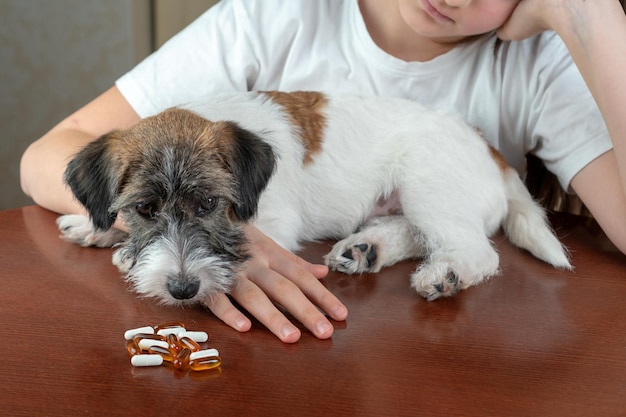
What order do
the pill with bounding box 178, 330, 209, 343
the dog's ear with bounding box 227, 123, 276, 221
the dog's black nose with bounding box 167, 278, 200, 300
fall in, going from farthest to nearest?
the dog's ear with bounding box 227, 123, 276, 221
the dog's black nose with bounding box 167, 278, 200, 300
the pill with bounding box 178, 330, 209, 343

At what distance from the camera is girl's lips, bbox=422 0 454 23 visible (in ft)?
6.91

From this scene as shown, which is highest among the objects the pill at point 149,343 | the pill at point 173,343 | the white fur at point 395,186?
the pill at point 149,343

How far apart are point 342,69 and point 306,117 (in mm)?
350

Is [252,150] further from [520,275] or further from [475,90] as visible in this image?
[475,90]

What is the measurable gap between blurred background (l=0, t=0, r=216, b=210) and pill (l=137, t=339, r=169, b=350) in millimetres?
3309

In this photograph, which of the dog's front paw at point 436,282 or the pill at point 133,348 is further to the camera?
the dog's front paw at point 436,282

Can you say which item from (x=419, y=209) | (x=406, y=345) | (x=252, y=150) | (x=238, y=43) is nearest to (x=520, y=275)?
(x=419, y=209)

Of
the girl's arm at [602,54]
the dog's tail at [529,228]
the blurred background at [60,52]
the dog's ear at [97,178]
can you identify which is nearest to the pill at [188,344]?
the dog's ear at [97,178]

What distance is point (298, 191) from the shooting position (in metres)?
2.10

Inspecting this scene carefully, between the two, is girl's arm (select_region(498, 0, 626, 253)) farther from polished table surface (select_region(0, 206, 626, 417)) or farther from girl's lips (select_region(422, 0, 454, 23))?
polished table surface (select_region(0, 206, 626, 417))

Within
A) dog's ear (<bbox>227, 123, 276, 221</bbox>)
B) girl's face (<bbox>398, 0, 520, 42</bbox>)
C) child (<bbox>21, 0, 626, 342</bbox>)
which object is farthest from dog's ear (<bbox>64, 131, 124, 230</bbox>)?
girl's face (<bbox>398, 0, 520, 42</bbox>)

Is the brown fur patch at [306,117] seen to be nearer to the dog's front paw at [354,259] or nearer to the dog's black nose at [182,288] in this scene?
the dog's front paw at [354,259]

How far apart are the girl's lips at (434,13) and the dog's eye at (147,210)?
3.33 ft

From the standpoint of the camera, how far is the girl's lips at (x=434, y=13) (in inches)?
83.0
